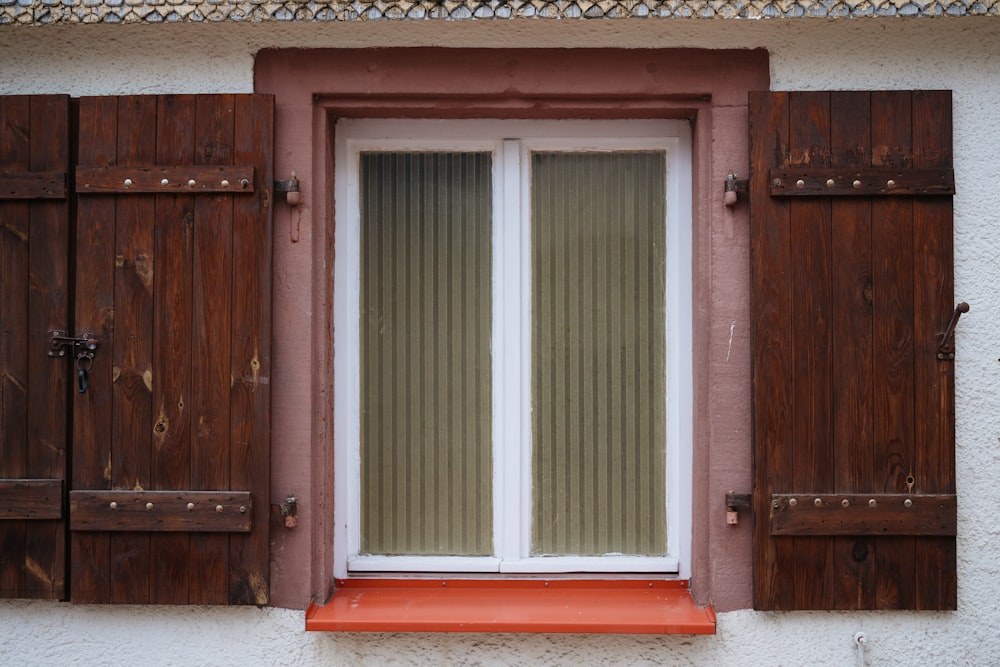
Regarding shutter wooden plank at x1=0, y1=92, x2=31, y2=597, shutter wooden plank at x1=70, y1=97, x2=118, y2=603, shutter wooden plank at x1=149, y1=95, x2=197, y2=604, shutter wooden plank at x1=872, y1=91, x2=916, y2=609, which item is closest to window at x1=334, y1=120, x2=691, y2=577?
shutter wooden plank at x1=149, y1=95, x2=197, y2=604

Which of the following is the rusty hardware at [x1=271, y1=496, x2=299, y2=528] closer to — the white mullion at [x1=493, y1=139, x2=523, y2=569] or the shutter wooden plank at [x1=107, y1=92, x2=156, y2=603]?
the shutter wooden plank at [x1=107, y1=92, x2=156, y2=603]

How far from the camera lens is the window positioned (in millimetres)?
3057

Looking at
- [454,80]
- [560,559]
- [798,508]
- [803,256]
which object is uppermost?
[454,80]

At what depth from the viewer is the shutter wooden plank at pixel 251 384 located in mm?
2801

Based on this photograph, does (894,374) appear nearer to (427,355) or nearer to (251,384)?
(427,355)

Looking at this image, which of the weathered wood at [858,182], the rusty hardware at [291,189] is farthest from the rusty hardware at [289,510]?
the weathered wood at [858,182]

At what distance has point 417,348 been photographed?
308 centimetres

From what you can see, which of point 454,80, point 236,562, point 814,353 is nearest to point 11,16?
point 454,80

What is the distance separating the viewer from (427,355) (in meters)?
3.07

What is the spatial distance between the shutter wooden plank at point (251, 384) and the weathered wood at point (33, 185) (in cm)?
64

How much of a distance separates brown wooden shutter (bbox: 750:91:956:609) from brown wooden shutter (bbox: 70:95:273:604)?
181cm

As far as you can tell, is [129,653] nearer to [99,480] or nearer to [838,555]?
[99,480]

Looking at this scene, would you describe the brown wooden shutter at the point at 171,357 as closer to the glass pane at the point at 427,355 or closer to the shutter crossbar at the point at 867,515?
the glass pane at the point at 427,355

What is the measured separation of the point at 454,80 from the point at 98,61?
1332 mm
